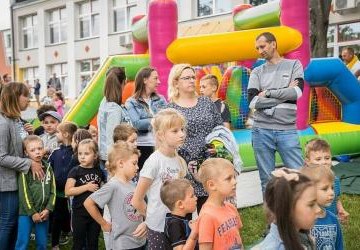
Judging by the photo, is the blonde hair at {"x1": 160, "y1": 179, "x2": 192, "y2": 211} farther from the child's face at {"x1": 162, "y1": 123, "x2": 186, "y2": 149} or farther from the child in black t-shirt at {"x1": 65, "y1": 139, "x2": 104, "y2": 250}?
the child in black t-shirt at {"x1": 65, "y1": 139, "x2": 104, "y2": 250}

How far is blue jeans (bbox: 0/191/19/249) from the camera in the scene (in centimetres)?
398

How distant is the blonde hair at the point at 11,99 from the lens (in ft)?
12.7

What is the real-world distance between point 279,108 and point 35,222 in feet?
7.82

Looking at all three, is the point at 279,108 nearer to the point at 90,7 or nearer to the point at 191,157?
the point at 191,157

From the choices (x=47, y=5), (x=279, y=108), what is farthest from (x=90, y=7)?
(x=279, y=108)

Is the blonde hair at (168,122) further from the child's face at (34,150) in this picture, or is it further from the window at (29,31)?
the window at (29,31)

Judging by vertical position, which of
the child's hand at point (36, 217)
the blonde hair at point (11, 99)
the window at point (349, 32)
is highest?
the window at point (349, 32)

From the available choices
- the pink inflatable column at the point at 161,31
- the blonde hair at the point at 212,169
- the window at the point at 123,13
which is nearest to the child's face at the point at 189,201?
the blonde hair at the point at 212,169

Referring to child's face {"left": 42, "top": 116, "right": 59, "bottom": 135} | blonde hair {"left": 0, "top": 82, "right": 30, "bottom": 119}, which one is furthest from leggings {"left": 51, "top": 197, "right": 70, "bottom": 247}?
blonde hair {"left": 0, "top": 82, "right": 30, "bottom": 119}

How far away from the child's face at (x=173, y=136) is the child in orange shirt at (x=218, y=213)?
384 mm

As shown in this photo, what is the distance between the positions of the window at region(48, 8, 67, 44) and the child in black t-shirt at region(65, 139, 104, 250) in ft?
87.6

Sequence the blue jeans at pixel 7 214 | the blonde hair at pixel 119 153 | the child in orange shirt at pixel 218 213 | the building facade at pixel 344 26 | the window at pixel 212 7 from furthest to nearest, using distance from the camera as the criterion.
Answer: the window at pixel 212 7, the building facade at pixel 344 26, the blue jeans at pixel 7 214, the blonde hair at pixel 119 153, the child in orange shirt at pixel 218 213

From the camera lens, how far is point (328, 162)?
362 centimetres

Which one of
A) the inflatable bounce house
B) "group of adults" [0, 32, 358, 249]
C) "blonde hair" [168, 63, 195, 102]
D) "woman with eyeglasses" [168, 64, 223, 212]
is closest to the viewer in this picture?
"woman with eyeglasses" [168, 64, 223, 212]
